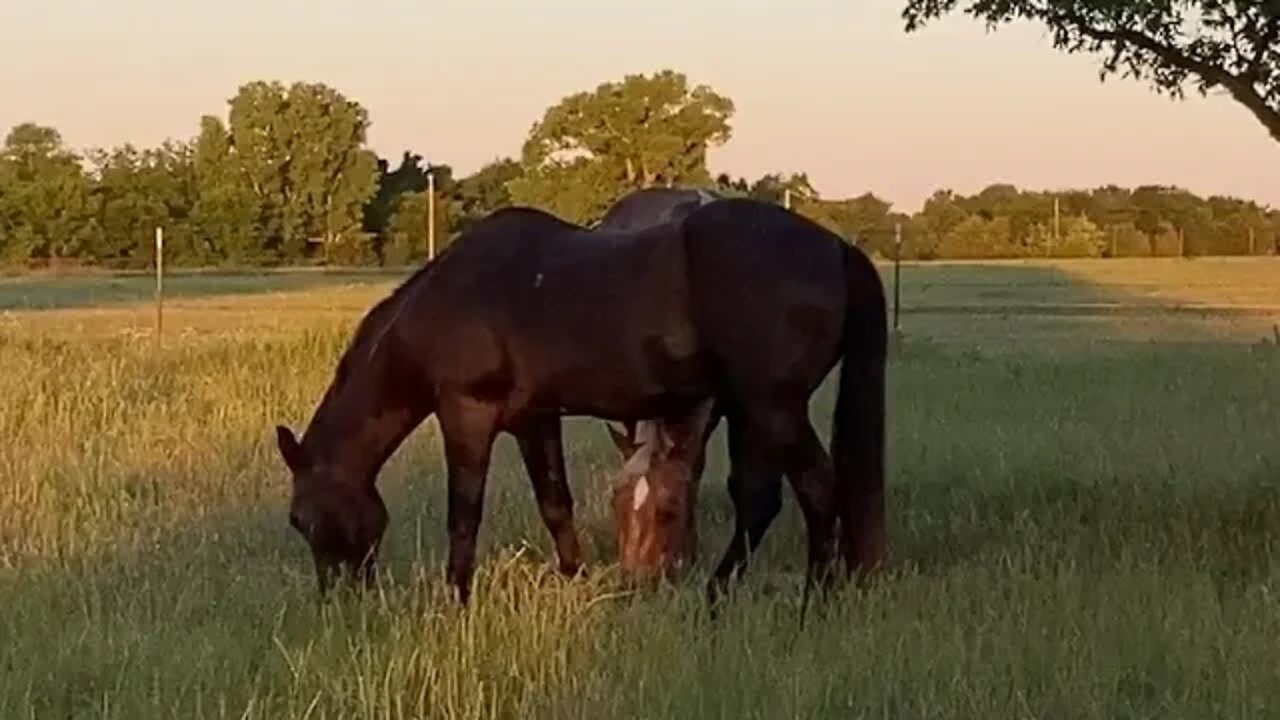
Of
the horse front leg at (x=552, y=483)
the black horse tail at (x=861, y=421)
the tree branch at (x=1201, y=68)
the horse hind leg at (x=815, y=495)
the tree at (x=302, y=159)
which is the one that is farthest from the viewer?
the tree at (x=302, y=159)

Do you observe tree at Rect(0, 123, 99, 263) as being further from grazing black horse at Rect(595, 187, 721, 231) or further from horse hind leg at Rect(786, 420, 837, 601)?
horse hind leg at Rect(786, 420, 837, 601)

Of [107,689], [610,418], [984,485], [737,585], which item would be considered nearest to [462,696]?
[107,689]

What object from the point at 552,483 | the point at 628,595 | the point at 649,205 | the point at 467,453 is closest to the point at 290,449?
the point at 467,453

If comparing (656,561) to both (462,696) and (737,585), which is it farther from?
(462,696)

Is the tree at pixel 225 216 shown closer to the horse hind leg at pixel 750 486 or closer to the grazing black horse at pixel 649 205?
the grazing black horse at pixel 649 205

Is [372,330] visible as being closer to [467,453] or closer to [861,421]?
[467,453]

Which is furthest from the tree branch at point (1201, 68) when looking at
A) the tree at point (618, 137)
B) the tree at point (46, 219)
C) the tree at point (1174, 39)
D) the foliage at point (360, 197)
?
the tree at point (46, 219)

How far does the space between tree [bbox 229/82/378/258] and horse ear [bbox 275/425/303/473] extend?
55.8 metres

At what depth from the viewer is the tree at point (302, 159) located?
64438 millimetres

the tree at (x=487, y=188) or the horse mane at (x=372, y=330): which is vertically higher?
the tree at (x=487, y=188)

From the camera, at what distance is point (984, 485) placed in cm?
930

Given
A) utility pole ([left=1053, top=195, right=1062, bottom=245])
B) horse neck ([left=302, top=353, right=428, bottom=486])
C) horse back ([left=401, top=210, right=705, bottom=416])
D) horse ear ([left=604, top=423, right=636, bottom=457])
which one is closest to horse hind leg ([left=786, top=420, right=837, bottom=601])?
horse back ([left=401, top=210, right=705, bottom=416])

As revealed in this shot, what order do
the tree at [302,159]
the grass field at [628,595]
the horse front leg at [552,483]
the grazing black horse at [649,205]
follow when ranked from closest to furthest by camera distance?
the grass field at [628,595]
the horse front leg at [552,483]
the grazing black horse at [649,205]
the tree at [302,159]

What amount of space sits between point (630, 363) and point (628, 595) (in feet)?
3.29
